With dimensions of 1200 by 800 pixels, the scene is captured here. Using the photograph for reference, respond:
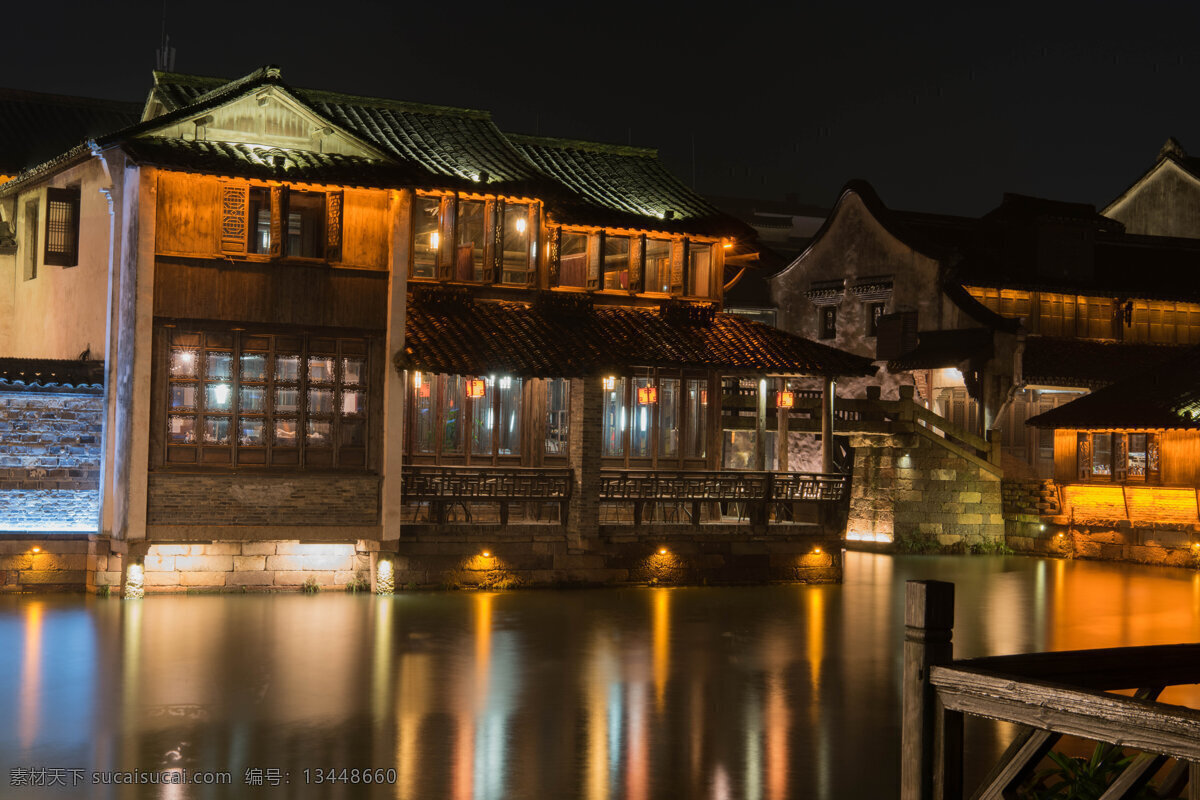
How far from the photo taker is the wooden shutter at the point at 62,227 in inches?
1055

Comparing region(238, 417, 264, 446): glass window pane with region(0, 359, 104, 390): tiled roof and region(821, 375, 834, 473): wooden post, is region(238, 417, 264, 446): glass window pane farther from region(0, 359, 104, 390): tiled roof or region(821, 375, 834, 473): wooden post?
region(821, 375, 834, 473): wooden post

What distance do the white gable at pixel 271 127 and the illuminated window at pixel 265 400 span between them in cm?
361

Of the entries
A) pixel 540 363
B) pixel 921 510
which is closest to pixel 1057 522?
pixel 921 510

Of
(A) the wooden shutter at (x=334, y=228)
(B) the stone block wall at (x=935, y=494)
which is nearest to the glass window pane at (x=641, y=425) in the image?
(A) the wooden shutter at (x=334, y=228)

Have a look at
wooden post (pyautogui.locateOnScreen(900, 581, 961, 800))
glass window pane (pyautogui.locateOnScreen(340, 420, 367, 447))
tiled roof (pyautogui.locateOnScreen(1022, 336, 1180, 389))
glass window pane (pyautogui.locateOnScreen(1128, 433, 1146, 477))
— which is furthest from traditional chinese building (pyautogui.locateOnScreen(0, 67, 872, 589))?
wooden post (pyautogui.locateOnScreen(900, 581, 961, 800))

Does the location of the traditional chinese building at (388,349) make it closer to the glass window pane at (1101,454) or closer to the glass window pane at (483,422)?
the glass window pane at (483,422)

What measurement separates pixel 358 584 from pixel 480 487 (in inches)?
115

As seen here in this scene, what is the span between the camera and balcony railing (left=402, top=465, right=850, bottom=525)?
2594 cm

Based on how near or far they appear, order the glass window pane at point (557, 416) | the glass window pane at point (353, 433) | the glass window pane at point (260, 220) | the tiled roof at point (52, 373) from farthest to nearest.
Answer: the glass window pane at point (557, 416), the glass window pane at point (353, 433), the glass window pane at point (260, 220), the tiled roof at point (52, 373)

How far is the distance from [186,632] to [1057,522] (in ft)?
89.4

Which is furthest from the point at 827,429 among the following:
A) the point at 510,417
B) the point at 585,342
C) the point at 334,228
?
the point at 334,228

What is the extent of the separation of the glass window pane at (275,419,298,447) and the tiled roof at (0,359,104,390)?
3226 millimetres

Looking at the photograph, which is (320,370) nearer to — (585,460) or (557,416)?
(585,460)

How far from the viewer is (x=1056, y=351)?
43406 millimetres
